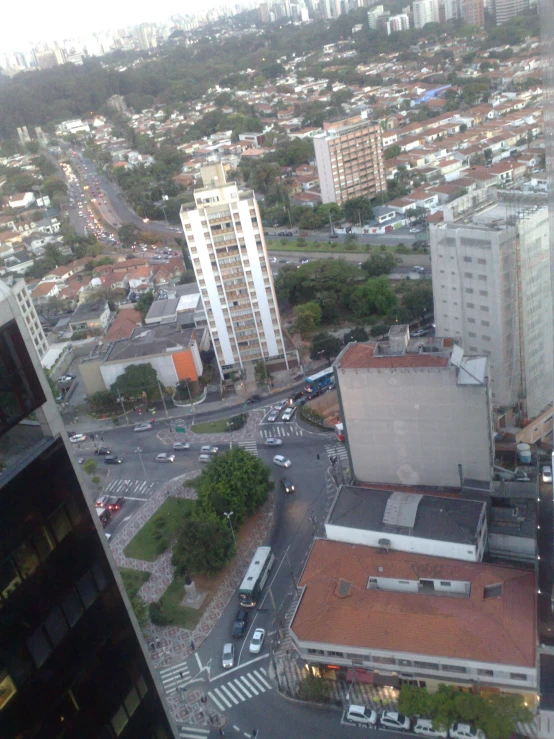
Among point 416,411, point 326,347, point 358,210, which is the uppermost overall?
point 416,411

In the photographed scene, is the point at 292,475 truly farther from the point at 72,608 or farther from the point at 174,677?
the point at 72,608

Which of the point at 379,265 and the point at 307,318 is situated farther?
the point at 379,265

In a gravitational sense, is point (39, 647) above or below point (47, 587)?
below

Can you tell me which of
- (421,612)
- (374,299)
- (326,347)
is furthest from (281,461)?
(374,299)

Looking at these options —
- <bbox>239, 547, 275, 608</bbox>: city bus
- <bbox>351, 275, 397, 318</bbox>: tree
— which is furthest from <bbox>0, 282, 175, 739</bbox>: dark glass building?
<bbox>351, 275, 397, 318</bbox>: tree

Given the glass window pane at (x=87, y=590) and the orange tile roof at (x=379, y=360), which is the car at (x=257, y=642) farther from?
the glass window pane at (x=87, y=590)

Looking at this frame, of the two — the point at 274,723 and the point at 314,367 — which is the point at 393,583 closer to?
the point at 274,723
